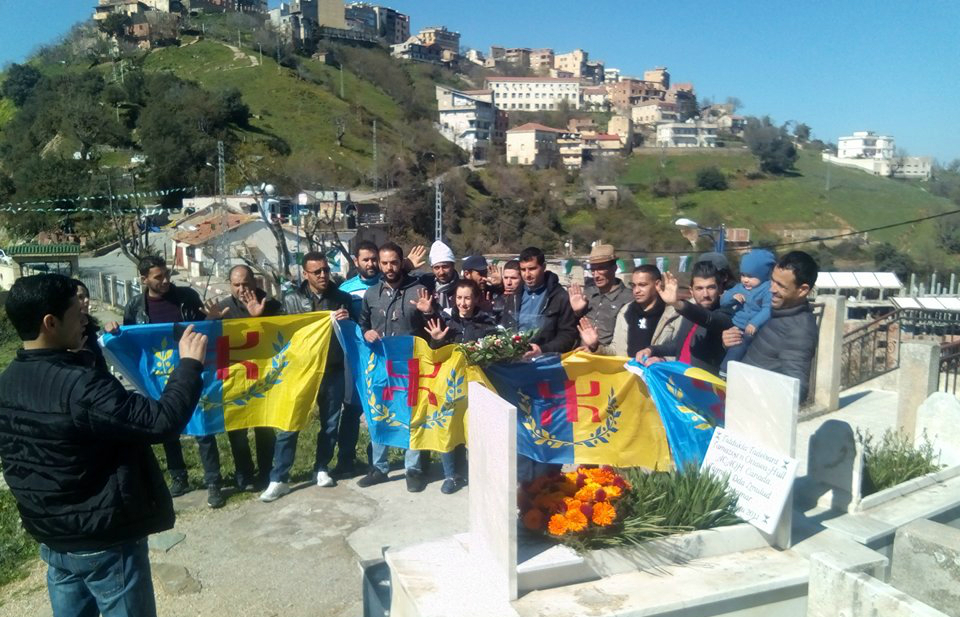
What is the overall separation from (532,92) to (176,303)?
150 meters

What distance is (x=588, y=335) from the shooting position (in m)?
5.81

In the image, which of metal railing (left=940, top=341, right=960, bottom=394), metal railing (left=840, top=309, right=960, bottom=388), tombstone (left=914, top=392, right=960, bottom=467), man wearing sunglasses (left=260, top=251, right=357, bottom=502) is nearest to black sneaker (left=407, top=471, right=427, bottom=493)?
man wearing sunglasses (left=260, top=251, right=357, bottom=502)

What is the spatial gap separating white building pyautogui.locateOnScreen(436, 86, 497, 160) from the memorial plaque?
10396 centimetres

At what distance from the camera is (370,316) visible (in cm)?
633

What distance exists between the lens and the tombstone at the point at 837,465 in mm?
4930

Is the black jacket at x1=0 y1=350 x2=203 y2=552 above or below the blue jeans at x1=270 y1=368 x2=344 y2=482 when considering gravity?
above

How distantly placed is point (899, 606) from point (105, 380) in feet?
9.68

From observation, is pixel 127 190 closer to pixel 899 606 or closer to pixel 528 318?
pixel 528 318

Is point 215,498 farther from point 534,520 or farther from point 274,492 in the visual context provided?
point 534,520

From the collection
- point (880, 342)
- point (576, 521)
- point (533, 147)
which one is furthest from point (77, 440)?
point (533, 147)

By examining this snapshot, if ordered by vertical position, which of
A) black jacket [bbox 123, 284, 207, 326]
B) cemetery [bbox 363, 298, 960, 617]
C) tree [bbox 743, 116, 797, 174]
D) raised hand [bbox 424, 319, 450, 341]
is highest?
tree [bbox 743, 116, 797, 174]

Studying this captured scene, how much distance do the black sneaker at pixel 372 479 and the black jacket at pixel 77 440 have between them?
3.35m

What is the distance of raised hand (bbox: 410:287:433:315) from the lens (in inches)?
238

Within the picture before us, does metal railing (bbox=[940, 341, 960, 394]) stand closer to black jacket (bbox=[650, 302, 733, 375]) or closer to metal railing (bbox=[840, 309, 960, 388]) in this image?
metal railing (bbox=[840, 309, 960, 388])
